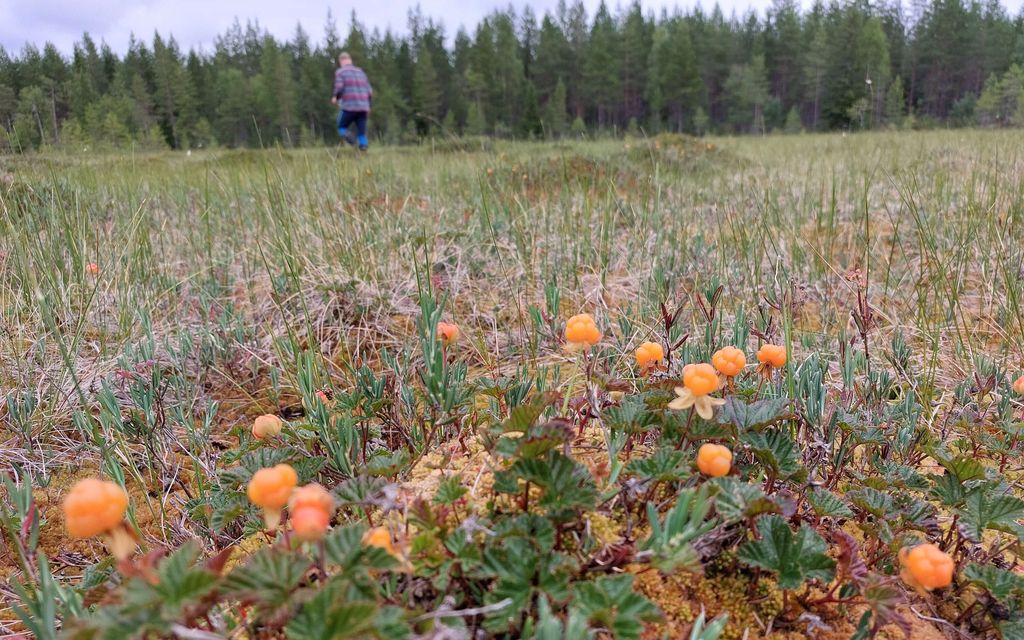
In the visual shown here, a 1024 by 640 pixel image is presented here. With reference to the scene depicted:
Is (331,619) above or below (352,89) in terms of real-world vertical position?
below

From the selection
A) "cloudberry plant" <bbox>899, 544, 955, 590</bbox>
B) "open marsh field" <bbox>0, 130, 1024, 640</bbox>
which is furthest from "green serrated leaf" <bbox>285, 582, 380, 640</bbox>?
"cloudberry plant" <bbox>899, 544, 955, 590</bbox>

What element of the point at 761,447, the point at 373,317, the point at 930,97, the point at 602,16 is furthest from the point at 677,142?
the point at 602,16

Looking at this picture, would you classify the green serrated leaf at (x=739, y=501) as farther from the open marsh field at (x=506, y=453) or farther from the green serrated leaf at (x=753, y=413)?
the green serrated leaf at (x=753, y=413)

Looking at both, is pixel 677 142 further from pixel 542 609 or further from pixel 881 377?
pixel 542 609

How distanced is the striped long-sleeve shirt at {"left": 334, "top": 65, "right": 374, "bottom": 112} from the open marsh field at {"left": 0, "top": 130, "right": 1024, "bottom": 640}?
8.62m

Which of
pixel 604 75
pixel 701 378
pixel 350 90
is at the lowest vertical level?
pixel 701 378

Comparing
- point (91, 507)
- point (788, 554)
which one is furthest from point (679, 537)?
point (91, 507)

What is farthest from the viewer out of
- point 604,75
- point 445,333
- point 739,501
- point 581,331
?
point 604,75

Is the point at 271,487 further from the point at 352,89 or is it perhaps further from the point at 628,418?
the point at 352,89

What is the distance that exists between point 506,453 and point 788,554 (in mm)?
442

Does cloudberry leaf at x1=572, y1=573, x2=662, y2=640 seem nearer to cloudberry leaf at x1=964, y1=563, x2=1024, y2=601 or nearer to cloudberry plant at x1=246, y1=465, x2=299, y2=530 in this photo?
cloudberry plant at x1=246, y1=465, x2=299, y2=530

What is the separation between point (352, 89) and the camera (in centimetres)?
1095

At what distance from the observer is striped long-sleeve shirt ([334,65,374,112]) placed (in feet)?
35.9

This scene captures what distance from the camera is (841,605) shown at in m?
1.00
